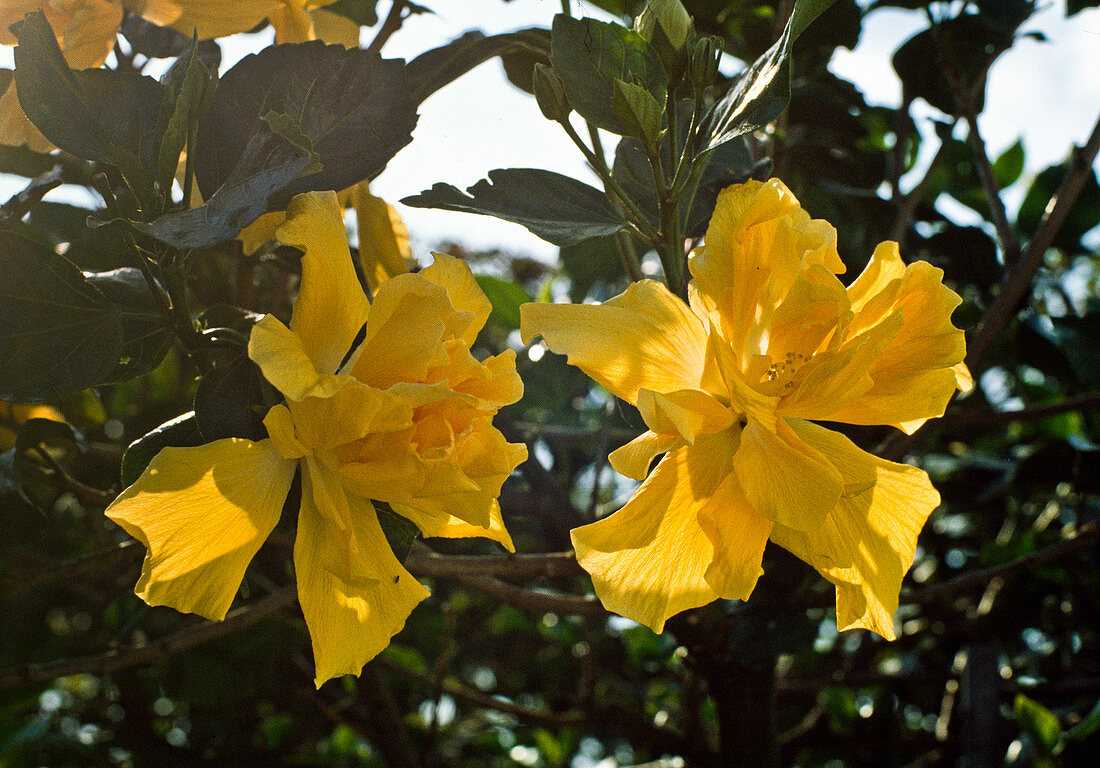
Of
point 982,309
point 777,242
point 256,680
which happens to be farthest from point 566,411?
point 777,242

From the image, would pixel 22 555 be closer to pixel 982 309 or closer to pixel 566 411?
pixel 566 411

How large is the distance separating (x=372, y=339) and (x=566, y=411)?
991 millimetres

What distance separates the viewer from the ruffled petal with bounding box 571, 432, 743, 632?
1.95 ft

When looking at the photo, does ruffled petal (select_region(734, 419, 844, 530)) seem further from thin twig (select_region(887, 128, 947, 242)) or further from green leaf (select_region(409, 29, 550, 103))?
thin twig (select_region(887, 128, 947, 242))

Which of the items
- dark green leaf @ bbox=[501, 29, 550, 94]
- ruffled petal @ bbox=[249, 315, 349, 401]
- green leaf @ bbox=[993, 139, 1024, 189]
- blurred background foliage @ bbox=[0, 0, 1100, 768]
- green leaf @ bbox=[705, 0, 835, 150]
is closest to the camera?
ruffled petal @ bbox=[249, 315, 349, 401]

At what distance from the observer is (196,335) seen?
66 centimetres

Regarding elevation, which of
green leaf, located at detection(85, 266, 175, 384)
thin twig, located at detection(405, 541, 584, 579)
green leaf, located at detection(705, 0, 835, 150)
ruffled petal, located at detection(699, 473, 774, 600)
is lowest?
thin twig, located at detection(405, 541, 584, 579)

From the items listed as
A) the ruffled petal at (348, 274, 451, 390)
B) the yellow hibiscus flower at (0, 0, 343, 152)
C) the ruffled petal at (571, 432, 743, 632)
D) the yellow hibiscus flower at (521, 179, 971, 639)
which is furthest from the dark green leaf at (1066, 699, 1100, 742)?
the yellow hibiscus flower at (0, 0, 343, 152)

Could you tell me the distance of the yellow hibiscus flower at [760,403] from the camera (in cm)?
58

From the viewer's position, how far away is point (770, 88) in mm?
603

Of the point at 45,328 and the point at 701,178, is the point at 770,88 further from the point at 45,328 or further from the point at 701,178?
the point at 45,328

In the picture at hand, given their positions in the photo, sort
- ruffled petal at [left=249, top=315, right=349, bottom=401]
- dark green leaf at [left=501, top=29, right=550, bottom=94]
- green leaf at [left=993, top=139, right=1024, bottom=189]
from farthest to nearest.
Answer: green leaf at [left=993, top=139, right=1024, bottom=189] → dark green leaf at [left=501, top=29, right=550, bottom=94] → ruffled petal at [left=249, top=315, right=349, bottom=401]

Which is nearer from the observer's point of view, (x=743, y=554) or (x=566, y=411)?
(x=743, y=554)

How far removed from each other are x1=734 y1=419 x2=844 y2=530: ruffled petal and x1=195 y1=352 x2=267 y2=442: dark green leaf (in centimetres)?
36
